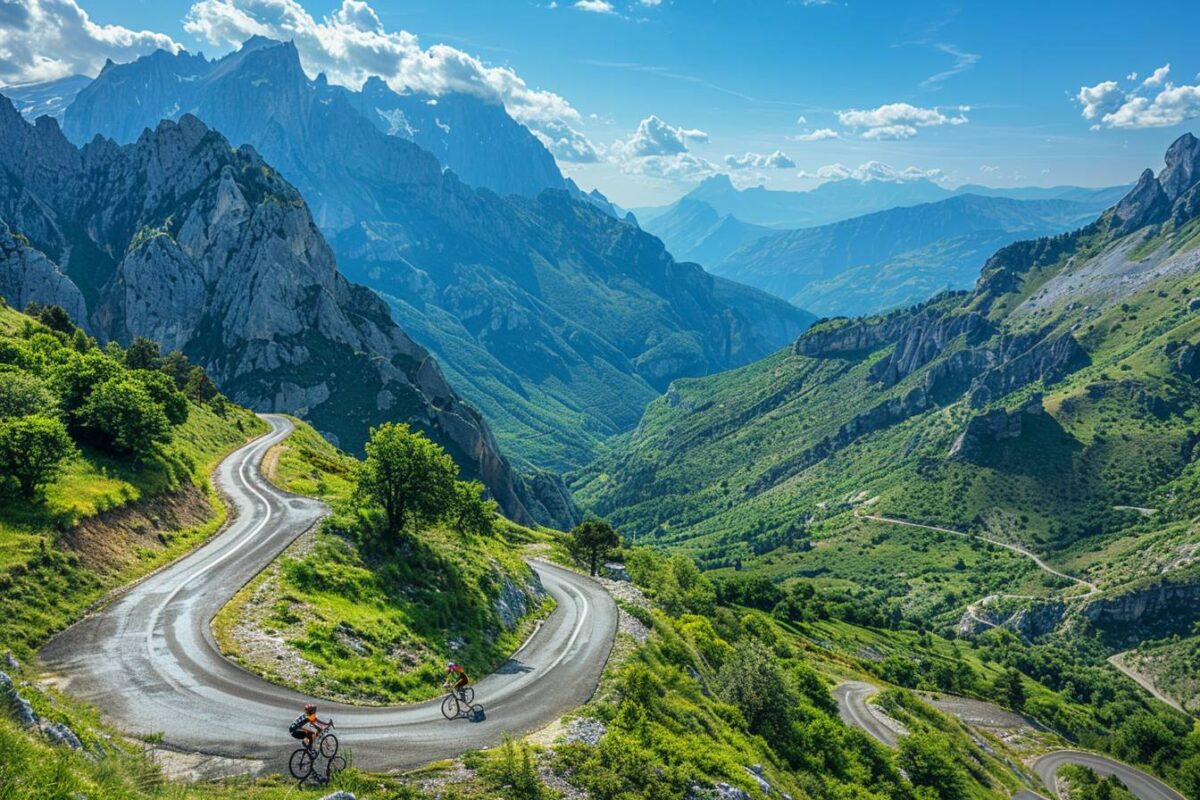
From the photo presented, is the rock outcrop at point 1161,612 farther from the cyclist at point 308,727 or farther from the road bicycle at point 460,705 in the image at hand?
the cyclist at point 308,727

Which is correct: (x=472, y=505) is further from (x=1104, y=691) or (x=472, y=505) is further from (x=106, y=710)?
(x=1104, y=691)

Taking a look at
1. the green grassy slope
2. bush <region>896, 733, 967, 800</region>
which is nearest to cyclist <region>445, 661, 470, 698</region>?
the green grassy slope

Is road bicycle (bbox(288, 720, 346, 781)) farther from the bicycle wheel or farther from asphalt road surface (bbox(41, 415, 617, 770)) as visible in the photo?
asphalt road surface (bbox(41, 415, 617, 770))

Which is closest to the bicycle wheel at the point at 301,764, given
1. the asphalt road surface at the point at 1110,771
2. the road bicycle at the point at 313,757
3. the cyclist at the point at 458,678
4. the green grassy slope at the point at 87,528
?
the road bicycle at the point at 313,757

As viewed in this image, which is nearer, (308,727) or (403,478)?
(308,727)

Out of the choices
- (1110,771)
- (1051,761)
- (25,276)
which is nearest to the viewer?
(1051,761)

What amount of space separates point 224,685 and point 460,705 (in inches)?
435

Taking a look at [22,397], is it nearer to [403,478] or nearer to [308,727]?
[403,478]

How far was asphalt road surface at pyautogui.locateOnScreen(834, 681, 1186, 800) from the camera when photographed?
81938mm

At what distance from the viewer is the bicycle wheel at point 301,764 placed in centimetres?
2341

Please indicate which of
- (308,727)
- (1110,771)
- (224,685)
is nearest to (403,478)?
(224,685)

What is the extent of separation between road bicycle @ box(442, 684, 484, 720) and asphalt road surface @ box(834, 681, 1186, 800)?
213ft

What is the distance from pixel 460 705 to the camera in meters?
32.7

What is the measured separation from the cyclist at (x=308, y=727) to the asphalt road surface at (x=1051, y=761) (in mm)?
74517
